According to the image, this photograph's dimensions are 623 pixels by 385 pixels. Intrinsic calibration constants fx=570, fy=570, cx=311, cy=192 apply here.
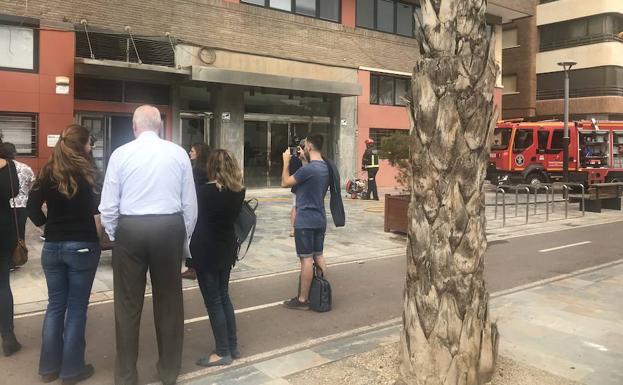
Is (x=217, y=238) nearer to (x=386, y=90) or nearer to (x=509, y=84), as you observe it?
(x=386, y=90)

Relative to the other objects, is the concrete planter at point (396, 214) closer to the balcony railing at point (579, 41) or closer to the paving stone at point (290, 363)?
the paving stone at point (290, 363)

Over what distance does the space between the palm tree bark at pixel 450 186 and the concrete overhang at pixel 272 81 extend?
13.7 metres

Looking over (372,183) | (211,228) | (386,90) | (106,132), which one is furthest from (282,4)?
(211,228)

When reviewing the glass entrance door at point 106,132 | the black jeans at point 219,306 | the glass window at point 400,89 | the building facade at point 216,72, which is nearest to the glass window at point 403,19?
the building facade at point 216,72

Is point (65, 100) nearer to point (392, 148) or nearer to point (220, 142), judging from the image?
point (220, 142)

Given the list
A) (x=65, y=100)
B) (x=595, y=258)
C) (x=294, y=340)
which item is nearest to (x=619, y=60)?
(x=595, y=258)

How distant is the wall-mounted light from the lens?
14.9 metres

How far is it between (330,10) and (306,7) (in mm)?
1171

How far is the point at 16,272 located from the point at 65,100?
8.36 meters

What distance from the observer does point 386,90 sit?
23828mm

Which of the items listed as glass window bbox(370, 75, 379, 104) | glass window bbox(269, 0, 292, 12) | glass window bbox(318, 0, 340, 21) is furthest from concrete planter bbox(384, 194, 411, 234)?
glass window bbox(370, 75, 379, 104)

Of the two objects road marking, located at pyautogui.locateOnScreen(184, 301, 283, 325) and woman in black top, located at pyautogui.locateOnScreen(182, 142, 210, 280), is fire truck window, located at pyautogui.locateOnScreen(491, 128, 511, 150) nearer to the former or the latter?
road marking, located at pyautogui.locateOnScreen(184, 301, 283, 325)

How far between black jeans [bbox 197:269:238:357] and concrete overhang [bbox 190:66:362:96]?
12.8 metres

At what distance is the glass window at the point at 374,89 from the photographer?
23230 millimetres
